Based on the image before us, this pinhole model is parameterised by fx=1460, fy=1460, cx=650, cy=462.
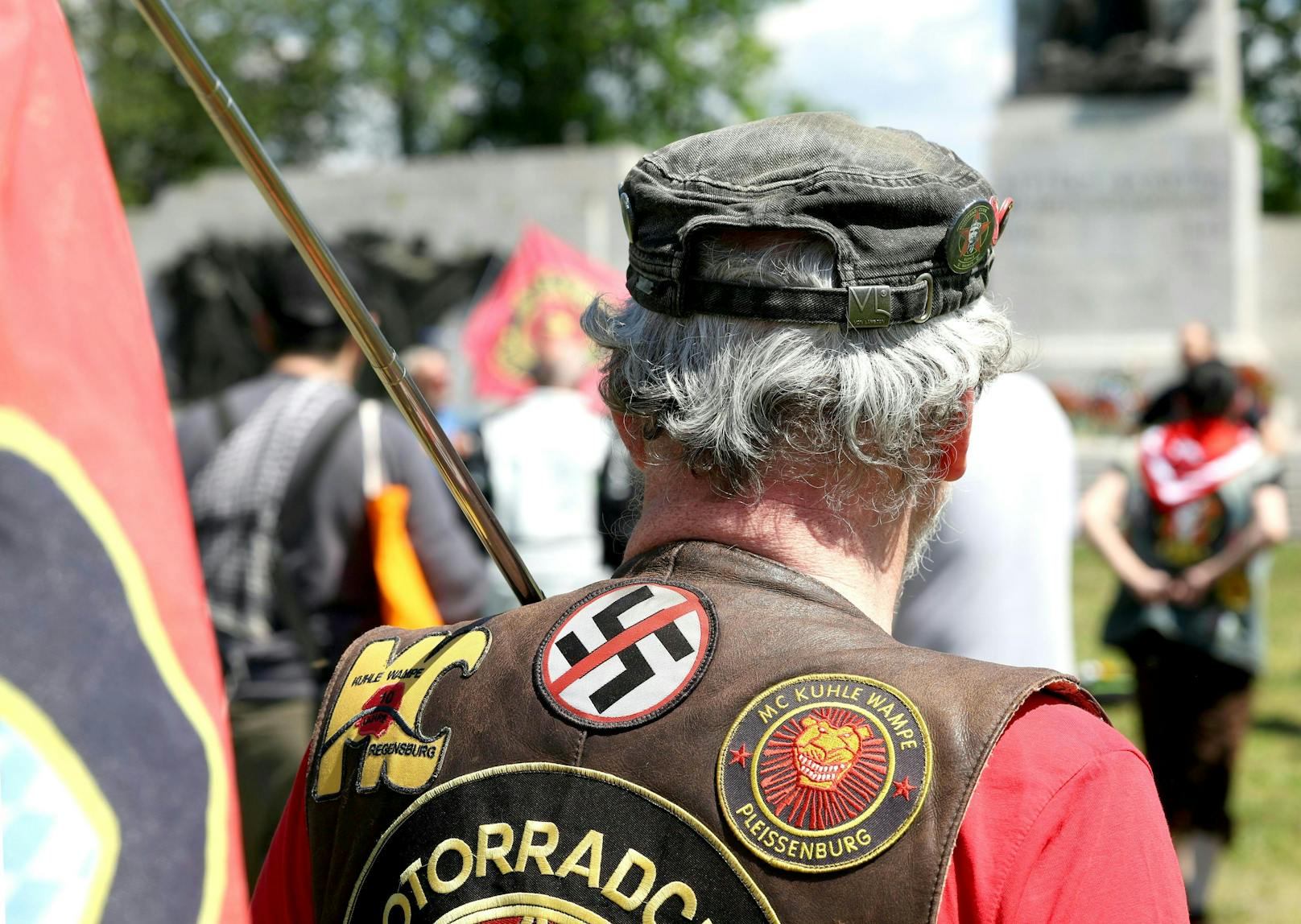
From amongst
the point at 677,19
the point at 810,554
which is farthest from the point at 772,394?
the point at 677,19

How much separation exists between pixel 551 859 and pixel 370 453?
2.36 metres

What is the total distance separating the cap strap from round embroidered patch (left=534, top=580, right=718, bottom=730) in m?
0.24

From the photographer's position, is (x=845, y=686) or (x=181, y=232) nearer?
(x=845, y=686)

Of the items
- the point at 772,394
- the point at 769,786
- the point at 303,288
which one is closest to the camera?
the point at 769,786

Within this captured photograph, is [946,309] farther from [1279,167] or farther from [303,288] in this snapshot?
[1279,167]

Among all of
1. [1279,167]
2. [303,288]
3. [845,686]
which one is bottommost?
[1279,167]

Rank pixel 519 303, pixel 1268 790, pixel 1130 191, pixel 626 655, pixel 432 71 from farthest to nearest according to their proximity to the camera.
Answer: pixel 432 71 → pixel 1130 191 → pixel 519 303 → pixel 1268 790 → pixel 626 655

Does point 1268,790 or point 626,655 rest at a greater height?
point 626,655

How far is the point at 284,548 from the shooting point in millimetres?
3338

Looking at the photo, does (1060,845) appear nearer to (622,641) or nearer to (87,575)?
(622,641)

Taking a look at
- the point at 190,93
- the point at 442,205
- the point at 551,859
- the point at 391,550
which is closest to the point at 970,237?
the point at 551,859

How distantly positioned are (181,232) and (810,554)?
20.2 m

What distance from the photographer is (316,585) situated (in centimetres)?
335

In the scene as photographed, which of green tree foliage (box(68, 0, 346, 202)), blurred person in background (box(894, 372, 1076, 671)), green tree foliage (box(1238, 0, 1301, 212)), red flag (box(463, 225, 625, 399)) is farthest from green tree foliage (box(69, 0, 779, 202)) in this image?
blurred person in background (box(894, 372, 1076, 671))
